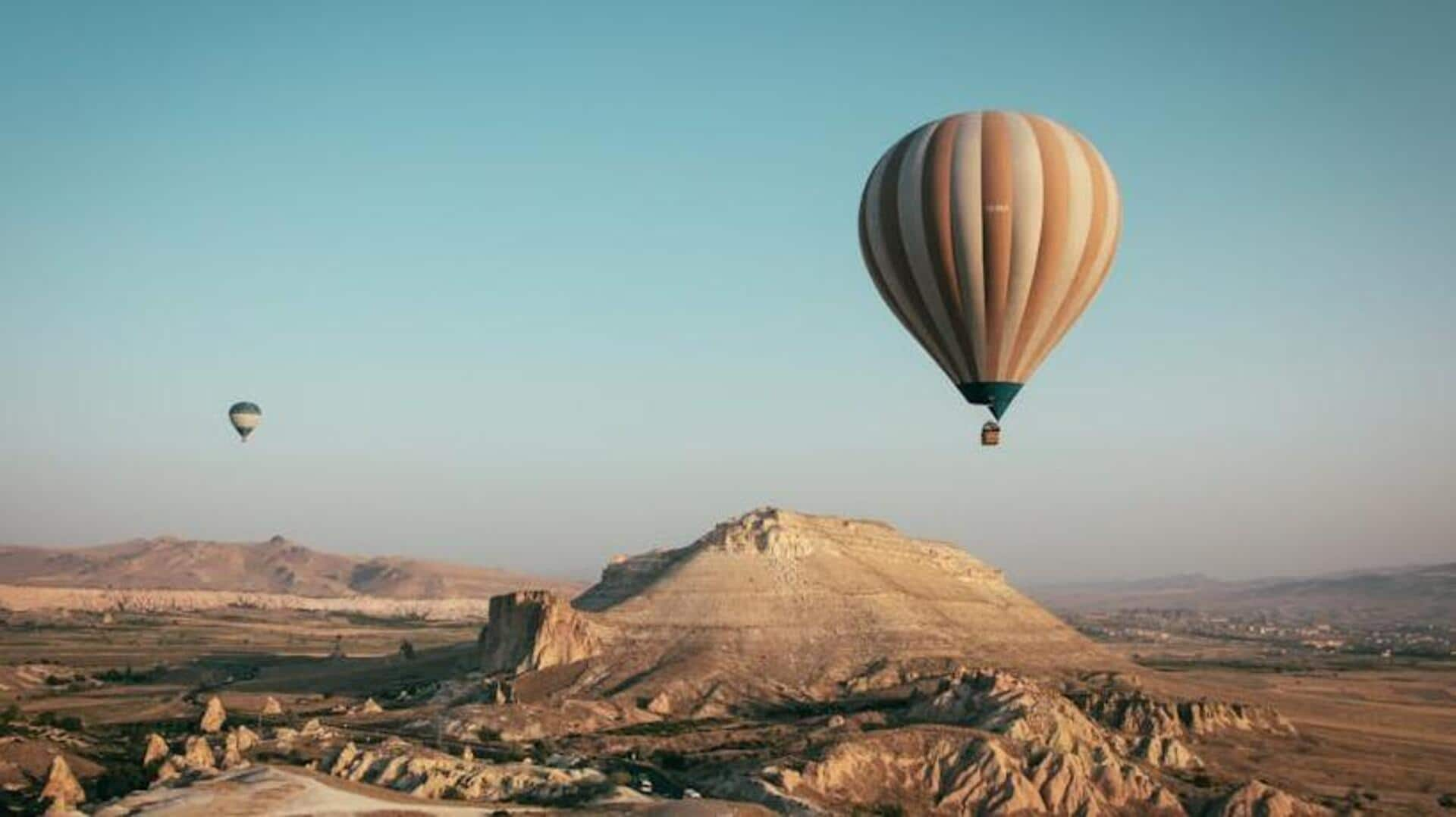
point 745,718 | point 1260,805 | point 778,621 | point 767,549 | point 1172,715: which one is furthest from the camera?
point 767,549

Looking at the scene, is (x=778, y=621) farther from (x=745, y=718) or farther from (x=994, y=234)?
(x=994, y=234)

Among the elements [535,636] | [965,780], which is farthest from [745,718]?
[965,780]

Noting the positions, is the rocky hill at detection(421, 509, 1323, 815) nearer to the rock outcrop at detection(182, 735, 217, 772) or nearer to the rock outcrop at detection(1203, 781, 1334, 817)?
the rock outcrop at detection(1203, 781, 1334, 817)

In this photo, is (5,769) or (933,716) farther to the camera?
(933,716)

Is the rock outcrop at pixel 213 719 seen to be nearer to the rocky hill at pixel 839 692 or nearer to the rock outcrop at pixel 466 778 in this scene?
the rocky hill at pixel 839 692

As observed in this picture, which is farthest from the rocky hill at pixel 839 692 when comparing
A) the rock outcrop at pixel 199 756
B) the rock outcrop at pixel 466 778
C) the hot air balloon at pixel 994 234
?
the hot air balloon at pixel 994 234

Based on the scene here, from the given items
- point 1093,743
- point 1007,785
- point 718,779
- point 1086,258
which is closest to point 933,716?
point 1093,743

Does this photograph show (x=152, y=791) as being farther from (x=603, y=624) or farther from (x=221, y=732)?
(x=603, y=624)
